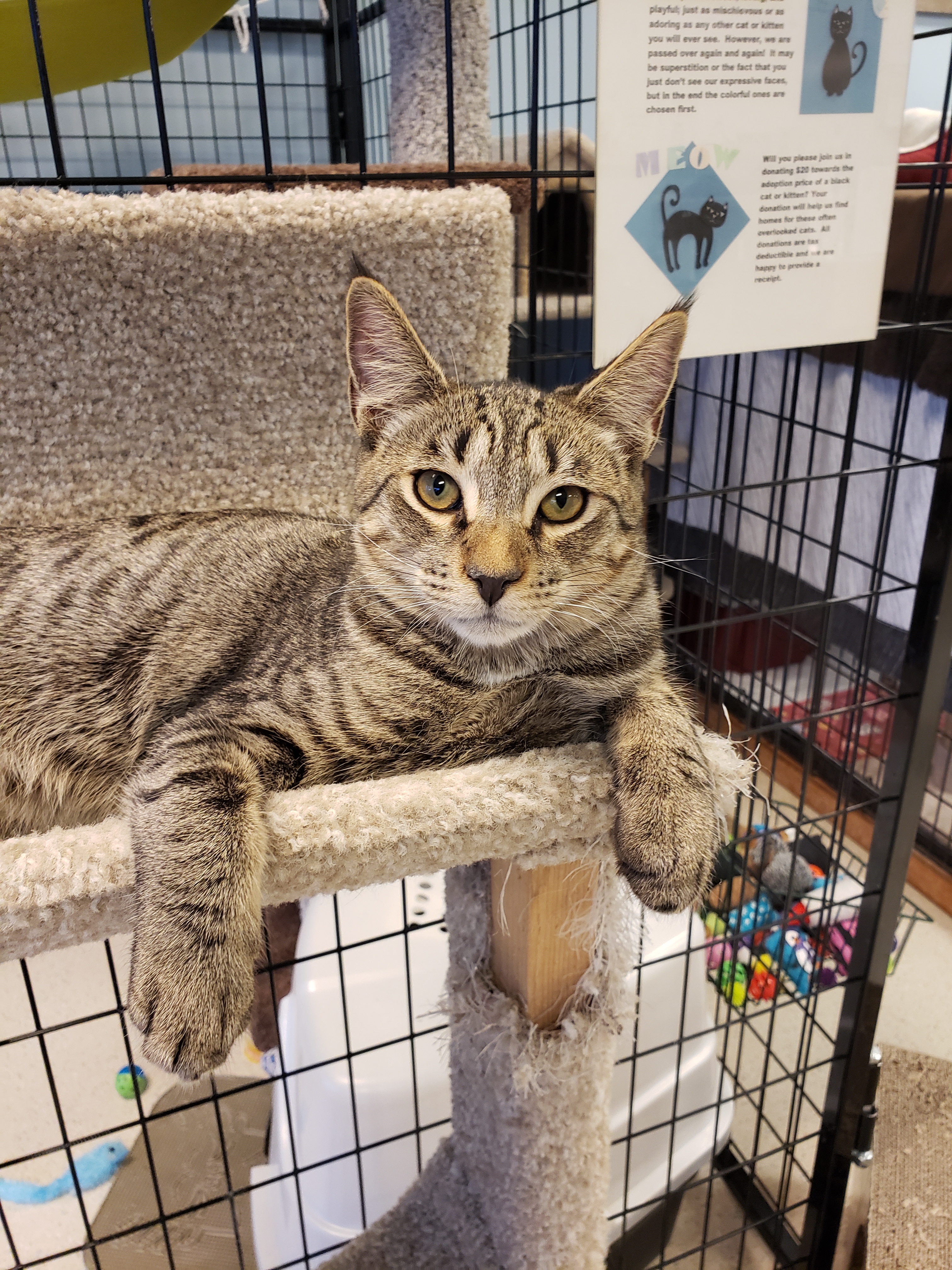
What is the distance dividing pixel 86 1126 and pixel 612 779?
1.49 m

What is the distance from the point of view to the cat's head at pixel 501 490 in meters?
0.79

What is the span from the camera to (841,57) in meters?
0.92

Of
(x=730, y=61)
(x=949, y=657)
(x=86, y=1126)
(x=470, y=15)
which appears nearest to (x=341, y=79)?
(x=470, y=15)

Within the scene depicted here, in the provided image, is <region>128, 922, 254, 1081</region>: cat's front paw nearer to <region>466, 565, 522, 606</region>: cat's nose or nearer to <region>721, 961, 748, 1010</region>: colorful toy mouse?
<region>466, 565, 522, 606</region>: cat's nose

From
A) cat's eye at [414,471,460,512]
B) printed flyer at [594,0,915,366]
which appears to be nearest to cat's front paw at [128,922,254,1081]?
cat's eye at [414,471,460,512]

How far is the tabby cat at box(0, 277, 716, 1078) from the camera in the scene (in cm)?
64

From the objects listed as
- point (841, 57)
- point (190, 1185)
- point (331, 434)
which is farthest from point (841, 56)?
point (190, 1185)

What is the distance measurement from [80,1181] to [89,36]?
177 cm

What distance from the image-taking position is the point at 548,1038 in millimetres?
909

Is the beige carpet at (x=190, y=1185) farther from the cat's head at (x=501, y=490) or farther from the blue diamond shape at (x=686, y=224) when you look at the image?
the blue diamond shape at (x=686, y=224)

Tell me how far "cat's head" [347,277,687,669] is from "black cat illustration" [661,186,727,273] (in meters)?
0.13

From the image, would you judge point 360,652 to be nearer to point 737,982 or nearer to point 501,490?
point 501,490

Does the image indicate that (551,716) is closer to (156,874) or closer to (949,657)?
(156,874)

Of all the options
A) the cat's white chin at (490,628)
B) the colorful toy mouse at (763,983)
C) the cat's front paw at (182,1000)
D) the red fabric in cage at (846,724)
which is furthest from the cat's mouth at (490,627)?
the red fabric in cage at (846,724)
